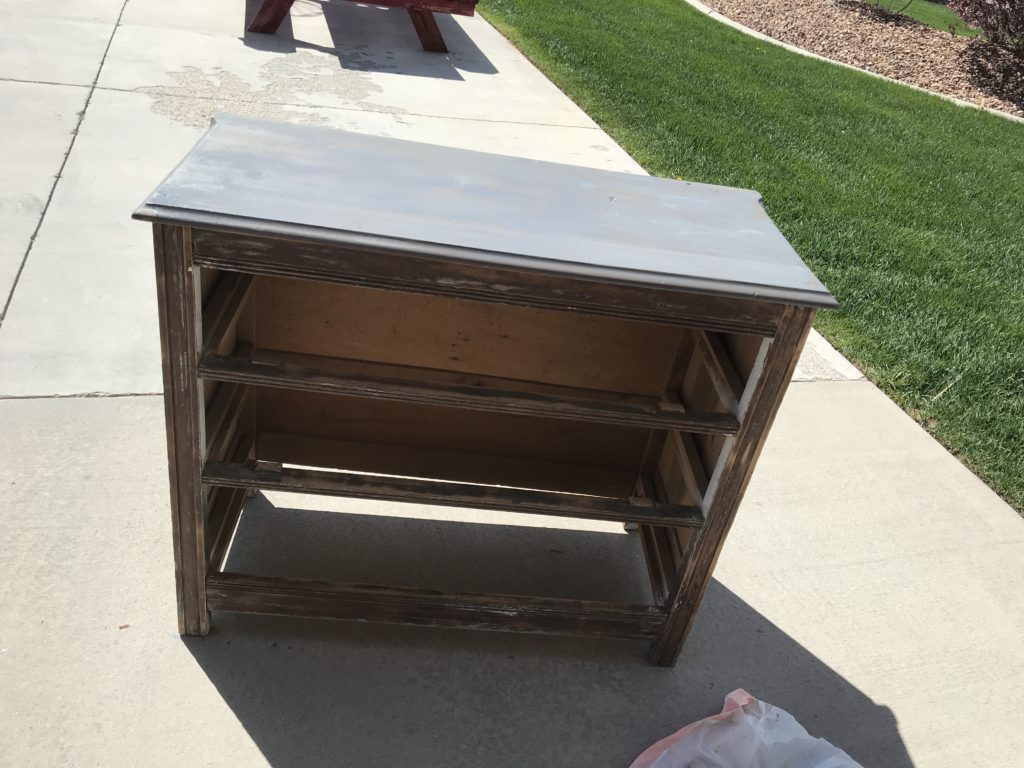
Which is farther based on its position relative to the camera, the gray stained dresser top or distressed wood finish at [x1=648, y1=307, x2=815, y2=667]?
distressed wood finish at [x1=648, y1=307, x2=815, y2=667]

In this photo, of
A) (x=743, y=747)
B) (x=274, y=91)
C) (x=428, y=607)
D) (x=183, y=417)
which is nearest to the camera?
(x=183, y=417)

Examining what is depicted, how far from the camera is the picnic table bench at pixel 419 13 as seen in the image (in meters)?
7.43

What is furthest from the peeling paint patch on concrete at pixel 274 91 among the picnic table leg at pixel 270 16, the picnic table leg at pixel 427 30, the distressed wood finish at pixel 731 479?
the distressed wood finish at pixel 731 479

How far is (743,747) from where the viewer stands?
2.13 metres

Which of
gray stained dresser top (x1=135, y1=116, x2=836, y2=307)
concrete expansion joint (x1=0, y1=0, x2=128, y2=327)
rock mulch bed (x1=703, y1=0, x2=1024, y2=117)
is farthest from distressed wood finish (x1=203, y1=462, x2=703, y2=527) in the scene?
rock mulch bed (x1=703, y1=0, x2=1024, y2=117)

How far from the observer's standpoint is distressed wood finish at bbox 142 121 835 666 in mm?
1847

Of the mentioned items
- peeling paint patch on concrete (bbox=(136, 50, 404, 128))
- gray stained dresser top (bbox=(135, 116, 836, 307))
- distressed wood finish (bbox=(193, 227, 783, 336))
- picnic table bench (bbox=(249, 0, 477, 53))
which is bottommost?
peeling paint patch on concrete (bbox=(136, 50, 404, 128))

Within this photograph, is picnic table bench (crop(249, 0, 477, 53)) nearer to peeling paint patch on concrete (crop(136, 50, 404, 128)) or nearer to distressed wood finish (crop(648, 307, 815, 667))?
peeling paint patch on concrete (crop(136, 50, 404, 128))

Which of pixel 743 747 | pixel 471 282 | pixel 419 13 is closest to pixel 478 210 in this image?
pixel 471 282

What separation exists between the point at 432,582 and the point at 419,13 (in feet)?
21.0

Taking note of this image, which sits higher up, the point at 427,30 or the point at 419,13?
the point at 419,13

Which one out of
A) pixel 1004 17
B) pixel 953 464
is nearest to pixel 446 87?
pixel 953 464

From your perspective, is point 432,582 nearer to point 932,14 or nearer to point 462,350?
point 462,350

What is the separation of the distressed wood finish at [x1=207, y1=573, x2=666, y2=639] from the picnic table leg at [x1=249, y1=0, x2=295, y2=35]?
6370 mm
